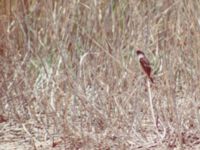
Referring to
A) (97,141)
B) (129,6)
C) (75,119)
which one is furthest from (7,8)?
(97,141)

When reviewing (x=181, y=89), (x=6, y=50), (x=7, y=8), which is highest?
(x=7, y=8)

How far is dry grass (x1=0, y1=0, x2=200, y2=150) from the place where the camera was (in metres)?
2.32

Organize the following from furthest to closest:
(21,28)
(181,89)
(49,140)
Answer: (21,28), (181,89), (49,140)

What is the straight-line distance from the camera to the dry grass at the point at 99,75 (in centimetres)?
232

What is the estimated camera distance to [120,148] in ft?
7.34

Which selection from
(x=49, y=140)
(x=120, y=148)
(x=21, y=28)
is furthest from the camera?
(x=21, y=28)

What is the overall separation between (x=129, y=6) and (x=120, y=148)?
0.84m

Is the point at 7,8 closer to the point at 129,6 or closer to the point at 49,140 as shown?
the point at 129,6

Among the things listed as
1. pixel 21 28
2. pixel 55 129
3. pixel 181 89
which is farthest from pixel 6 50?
pixel 181 89

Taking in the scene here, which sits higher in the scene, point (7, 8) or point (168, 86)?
point (7, 8)

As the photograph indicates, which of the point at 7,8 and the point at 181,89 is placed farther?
the point at 7,8

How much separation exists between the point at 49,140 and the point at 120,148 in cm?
30

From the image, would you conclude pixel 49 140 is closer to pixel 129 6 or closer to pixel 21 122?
pixel 21 122

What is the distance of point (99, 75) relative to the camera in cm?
260
